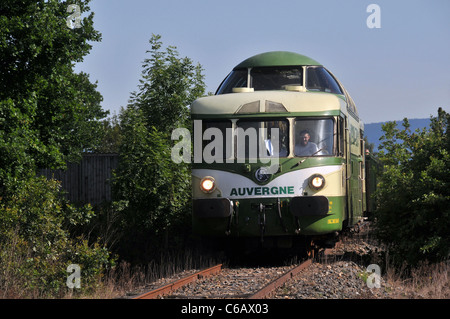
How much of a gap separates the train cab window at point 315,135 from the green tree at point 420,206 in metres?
2.03

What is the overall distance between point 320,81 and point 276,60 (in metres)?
1.07

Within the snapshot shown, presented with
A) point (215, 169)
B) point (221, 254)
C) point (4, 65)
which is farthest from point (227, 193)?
point (4, 65)

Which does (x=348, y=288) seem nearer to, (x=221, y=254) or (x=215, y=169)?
(x=215, y=169)

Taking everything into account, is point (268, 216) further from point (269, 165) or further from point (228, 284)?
point (228, 284)

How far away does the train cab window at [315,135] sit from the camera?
1285cm

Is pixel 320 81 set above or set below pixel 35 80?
below

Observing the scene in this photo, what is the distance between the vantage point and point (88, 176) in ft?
101

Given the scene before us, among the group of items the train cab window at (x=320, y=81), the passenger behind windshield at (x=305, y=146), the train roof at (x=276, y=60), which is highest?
the train roof at (x=276, y=60)

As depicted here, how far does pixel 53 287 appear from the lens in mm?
12070

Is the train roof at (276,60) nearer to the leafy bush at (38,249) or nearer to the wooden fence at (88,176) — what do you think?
the leafy bush at (38,249)

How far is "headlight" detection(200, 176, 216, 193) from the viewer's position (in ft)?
42.2

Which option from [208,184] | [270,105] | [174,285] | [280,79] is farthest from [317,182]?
[174,285]

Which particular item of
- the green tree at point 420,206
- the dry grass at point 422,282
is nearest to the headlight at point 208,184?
the dry grass at point 422,282

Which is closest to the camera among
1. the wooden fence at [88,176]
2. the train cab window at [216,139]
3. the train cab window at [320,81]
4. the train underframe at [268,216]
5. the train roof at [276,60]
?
the train underframe at [268,216]
